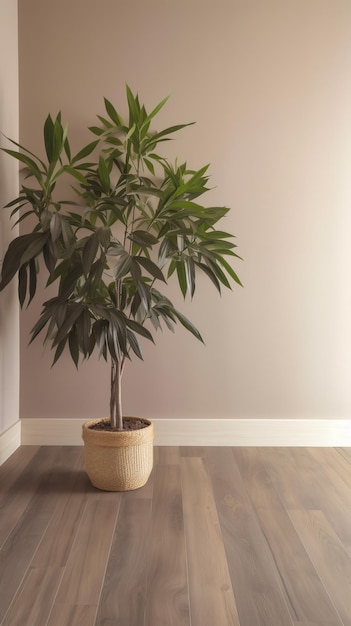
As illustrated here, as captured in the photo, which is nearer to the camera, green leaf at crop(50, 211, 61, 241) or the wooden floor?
the wooden floor

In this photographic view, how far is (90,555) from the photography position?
200 centimetres

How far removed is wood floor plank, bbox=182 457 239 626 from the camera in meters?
1.67

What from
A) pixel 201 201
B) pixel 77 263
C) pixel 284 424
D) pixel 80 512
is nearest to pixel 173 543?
pixel 80 512

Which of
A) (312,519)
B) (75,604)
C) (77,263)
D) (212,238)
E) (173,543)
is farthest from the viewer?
(212,238)

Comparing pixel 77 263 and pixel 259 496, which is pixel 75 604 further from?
pixel 77 263

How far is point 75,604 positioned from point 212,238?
174cm

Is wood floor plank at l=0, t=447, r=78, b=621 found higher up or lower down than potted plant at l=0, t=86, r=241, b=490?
lower down

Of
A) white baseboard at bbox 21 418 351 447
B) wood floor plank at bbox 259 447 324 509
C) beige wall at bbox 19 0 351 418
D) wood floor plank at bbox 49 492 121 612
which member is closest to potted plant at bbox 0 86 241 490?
wood floor plank at bbox 49 492 121 612

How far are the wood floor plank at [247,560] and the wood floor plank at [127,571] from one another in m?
0.28

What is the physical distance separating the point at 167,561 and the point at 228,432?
1.39 meters

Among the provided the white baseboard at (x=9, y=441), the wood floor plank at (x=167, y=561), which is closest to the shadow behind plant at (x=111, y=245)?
the wood floor plank at (x=167, y=561)

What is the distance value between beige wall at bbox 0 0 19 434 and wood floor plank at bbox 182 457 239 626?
3.30ft

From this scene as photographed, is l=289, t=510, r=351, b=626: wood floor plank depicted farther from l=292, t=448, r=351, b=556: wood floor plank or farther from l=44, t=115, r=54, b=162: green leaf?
l=44, t=115, r=54, b=162: green leaf

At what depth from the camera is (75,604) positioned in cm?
170
